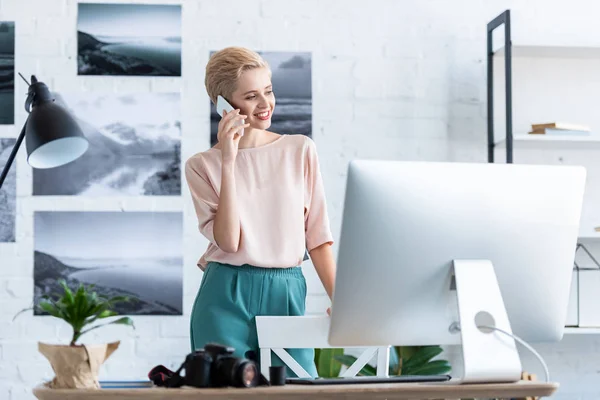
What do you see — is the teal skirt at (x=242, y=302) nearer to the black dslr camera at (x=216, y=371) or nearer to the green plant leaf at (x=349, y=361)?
the black dslr camera at (x=216, y=371)

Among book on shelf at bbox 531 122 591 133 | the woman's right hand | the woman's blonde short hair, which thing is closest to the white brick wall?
book on shelf at bbox 531 122 591 133

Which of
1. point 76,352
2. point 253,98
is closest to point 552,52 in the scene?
point 253,98

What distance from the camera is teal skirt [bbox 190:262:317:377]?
6.61 ft

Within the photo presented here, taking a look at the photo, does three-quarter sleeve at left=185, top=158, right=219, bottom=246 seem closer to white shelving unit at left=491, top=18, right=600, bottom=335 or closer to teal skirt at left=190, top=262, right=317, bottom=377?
teal skirt at left=190, top=262, right=317, bottom=377

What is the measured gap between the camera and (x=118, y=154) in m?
3.51

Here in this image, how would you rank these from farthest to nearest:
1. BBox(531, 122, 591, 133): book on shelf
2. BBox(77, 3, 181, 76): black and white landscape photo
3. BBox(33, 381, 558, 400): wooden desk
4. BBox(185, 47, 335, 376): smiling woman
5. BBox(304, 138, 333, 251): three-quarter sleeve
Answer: BBox(77, 3, 181, 76): black and white landscape photo → BBox(531, 122, 591, 133): book on shelf → BBox(304, 138, 333, 251): three-quarter sleeve → BBox(185, 47, 335, 376): smiling woman → BBox(33, 381, 558, 400): wooden desk

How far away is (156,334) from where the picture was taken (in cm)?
346

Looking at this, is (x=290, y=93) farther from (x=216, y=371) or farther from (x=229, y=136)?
(x=216, y=371)

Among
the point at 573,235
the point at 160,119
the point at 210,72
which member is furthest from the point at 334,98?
the point at 573,235

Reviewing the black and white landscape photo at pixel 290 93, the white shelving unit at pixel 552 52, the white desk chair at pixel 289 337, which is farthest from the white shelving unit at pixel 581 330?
the white desk chair at pixel 289 337

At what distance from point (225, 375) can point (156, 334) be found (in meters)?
2.09

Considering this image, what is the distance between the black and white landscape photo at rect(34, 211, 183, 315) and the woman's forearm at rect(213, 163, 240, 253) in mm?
1556

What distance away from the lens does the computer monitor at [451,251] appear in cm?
146

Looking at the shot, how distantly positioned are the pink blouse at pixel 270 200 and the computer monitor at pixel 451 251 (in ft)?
1.88
